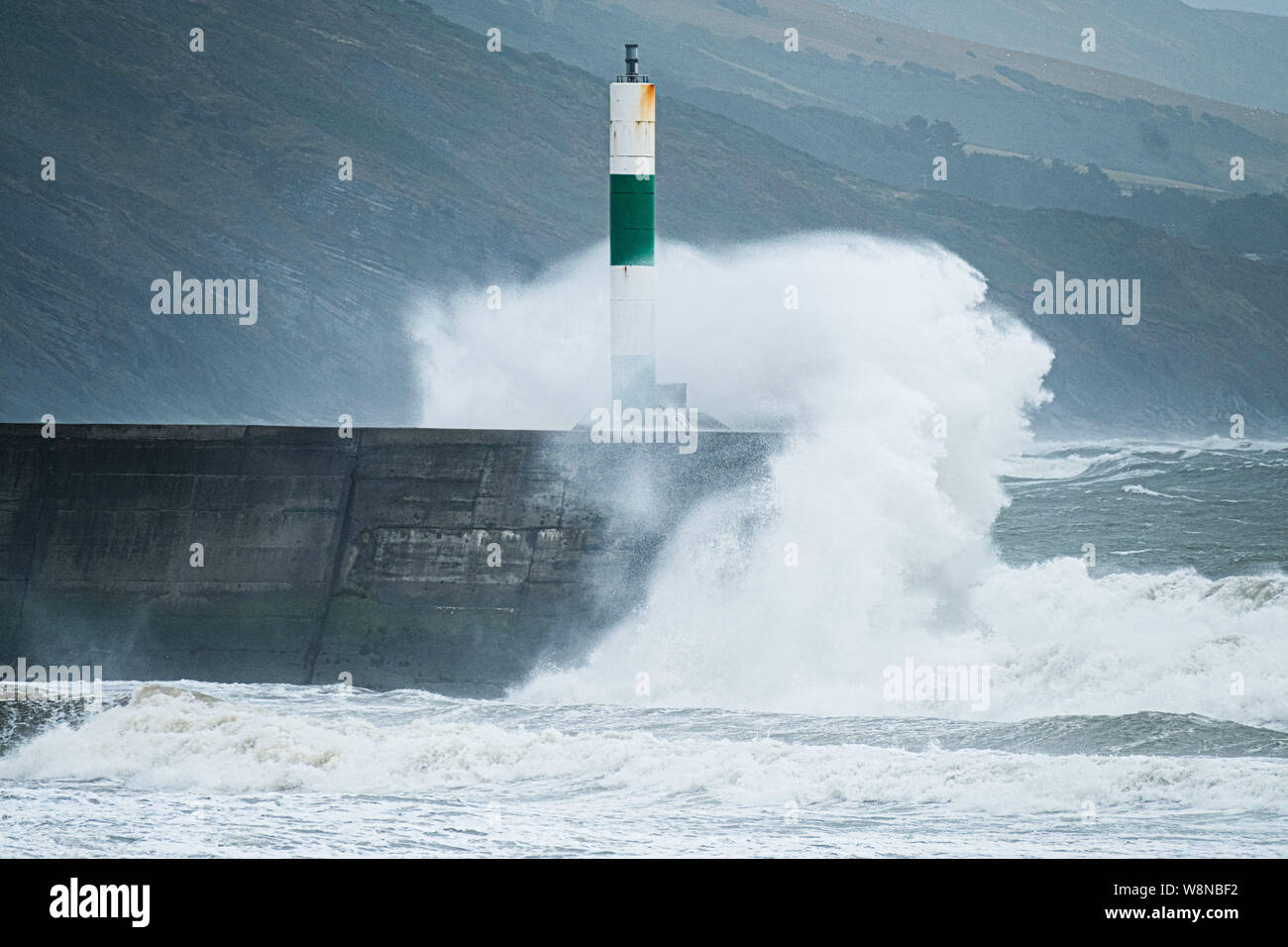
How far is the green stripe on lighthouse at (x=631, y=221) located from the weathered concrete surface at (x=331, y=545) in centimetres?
274

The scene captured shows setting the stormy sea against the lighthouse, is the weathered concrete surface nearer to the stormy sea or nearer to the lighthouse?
the stormy sea

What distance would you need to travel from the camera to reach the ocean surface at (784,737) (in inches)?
516

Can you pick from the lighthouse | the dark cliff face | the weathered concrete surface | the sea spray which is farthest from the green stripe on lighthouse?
the dark cliff face

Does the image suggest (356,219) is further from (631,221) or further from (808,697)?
(808,697)

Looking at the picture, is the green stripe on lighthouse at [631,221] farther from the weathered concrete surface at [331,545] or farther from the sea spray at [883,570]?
the weathered concrete surface at [331,545]

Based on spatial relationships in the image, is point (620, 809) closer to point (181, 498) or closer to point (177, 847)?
point (177, 847)

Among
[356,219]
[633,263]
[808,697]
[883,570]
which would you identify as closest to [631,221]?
[633,263]

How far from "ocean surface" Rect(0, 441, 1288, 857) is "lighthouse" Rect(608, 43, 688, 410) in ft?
8.75

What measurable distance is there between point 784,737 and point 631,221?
281 inches

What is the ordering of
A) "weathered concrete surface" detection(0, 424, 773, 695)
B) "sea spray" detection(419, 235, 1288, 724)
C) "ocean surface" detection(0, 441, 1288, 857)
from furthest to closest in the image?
"weathered concrete surface" detection(0, 424, 773, 695) → "sea spray" detection(419, 235, 1288, 724) → "ocean surface" detection(0, 441, 1288, 857)

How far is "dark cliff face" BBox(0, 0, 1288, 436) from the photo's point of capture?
76.6 m

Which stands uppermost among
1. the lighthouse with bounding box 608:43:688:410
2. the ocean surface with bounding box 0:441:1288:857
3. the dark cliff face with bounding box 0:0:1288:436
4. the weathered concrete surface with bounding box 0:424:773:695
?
the dark cliff face with bounding box 0:0:1288:436

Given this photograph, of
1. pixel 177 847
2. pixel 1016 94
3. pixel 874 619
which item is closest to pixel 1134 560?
pixel 874 619

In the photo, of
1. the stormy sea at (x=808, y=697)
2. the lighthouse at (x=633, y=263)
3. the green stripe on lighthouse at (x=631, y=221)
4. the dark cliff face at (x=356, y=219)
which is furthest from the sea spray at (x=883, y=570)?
the dark cliff face at (x=356, y=219)
